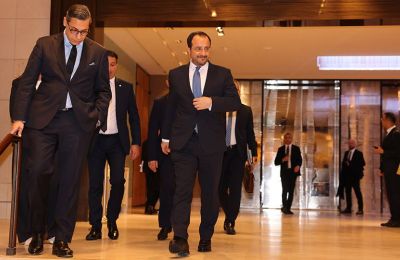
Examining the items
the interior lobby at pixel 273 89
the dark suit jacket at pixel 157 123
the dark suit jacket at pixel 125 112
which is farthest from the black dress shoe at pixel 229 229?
the dark suit jacket at pixel 125 112

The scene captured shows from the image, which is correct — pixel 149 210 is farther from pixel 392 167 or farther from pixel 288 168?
pixel 392 167

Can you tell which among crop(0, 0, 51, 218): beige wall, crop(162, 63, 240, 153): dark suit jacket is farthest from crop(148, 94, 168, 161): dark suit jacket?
crop(0, 0, 51, 218): beige wall

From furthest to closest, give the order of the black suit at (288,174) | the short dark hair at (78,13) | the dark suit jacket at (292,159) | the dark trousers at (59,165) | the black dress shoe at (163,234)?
the dark suit jacket at (292,159) < the black suit at (288,174) < the black dress shoe at (163,234) < the dark trousers at (59,165) < the short dark hair at (78,13)

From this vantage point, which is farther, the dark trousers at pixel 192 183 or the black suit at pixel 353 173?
the black suit at pixel 353 173

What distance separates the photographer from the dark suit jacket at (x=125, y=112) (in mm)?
5316

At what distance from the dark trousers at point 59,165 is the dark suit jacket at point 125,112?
122 centimetres

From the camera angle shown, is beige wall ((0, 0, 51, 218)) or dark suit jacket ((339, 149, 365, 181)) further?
dark suit jacket ((339, 149, 365, 181))

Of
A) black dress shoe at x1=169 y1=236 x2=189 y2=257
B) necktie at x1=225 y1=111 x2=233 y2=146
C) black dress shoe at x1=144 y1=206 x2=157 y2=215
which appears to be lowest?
black dress shoe at x1=144 y1=206 x2=157 y2=215

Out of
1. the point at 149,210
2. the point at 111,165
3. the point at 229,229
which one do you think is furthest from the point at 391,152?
the point at 111,165

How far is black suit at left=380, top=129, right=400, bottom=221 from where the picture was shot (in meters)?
8.62

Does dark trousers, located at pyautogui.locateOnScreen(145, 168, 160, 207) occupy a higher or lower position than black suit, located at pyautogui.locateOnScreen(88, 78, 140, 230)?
lower

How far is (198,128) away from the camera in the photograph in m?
4.39

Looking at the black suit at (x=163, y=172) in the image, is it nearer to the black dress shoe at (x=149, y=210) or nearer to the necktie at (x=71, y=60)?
the necktie at (x=71, y=60)

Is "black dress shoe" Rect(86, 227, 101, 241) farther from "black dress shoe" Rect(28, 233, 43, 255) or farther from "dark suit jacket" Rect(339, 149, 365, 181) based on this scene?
"dark suit jacket" Rect(339, 149, 365, 181)
